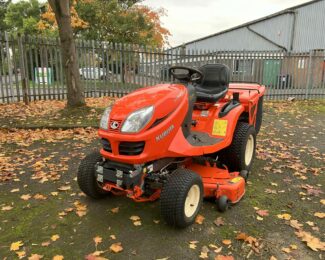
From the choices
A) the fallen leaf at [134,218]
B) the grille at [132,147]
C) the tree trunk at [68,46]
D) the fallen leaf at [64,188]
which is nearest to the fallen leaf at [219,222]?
the fallen leaf at [134,218]

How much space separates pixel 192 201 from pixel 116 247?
917 mm

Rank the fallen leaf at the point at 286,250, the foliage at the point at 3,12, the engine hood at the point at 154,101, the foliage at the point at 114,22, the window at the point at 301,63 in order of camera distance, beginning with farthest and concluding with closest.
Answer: the foliage at the point at 3,12
the foliage at the point at 114,22
the window at the point at 301,63
the engine hood at the point at 154,101
the fallen leaf at the point at 286,250

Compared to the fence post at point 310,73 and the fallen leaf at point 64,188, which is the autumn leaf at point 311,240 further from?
the fence post at point 310,73

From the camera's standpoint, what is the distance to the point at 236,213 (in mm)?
3852

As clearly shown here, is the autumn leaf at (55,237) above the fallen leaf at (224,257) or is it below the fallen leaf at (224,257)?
below

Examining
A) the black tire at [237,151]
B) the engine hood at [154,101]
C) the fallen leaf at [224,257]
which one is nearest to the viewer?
the fallen leaf at [224,257]

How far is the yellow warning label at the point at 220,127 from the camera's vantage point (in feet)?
13.9

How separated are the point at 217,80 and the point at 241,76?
9794mm

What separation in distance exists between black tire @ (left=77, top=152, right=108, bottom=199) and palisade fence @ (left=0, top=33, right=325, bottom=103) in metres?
7.32

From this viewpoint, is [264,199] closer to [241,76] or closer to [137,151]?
[137,151]

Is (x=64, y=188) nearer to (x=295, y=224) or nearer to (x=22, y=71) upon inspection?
(x=295, y=224)

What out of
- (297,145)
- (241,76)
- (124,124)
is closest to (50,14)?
(241,76)

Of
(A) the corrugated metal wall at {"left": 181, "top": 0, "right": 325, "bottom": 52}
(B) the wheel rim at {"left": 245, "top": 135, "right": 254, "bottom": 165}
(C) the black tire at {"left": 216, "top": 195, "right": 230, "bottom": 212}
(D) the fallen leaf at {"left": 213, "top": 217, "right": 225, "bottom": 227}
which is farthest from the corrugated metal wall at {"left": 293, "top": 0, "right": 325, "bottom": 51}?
(D) the fallen leaf at {"left": 213, "top": 217, "right": 225, "bottom": 227}

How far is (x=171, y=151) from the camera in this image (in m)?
3.47
